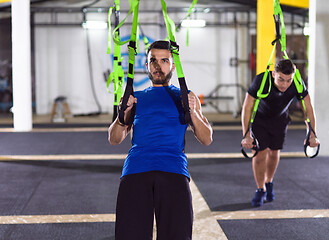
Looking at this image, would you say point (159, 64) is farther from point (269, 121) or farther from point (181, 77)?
point (269, 121)

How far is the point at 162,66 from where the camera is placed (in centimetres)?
210

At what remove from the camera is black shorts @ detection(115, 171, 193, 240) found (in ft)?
6.42

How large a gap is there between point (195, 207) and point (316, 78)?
3.97m

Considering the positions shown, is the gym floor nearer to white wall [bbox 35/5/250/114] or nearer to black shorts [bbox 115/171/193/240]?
black shorts [bbox 115/171/193/240]

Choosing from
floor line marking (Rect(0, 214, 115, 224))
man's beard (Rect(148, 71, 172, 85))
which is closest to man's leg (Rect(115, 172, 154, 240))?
man's beard (Rect(148, 71, 172, 85))

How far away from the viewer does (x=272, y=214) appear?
3.97 metres

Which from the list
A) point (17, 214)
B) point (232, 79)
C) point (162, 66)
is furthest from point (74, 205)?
point (232, 79)

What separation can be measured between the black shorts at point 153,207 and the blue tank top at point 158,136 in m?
0.05

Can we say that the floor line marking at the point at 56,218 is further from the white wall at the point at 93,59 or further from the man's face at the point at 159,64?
the white wall at the point at 93,59

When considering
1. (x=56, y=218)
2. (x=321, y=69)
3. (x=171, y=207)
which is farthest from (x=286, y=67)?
(x=321, y=69)

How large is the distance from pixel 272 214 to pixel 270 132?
79 centimetres

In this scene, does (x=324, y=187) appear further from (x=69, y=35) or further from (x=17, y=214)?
(x=69, y=35)

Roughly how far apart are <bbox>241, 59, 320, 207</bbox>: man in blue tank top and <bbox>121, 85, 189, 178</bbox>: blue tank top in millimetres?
1808

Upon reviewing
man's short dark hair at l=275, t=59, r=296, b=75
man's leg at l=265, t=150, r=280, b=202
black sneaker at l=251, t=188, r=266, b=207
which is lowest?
black sneaker at l=251, t=188, r=266, b=207
